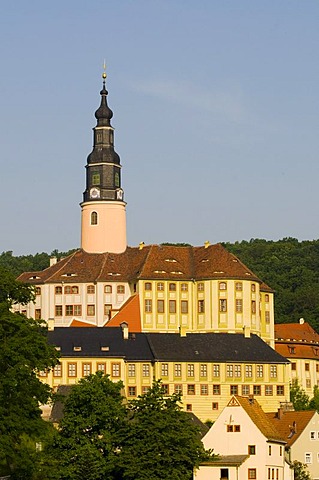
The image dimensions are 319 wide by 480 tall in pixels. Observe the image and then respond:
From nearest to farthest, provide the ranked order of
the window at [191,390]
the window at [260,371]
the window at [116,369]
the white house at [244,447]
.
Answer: the white house at [244,447]
the window at [116,369]
the window at [191,390]
the window at [260,371]

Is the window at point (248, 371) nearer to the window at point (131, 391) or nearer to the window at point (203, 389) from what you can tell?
the window at point (203, 389)

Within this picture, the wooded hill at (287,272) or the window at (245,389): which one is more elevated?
the wooded hill at (287,272)

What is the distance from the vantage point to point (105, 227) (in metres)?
132

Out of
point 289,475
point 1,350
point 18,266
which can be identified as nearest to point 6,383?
point 1,350

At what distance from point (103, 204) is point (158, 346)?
23.4m

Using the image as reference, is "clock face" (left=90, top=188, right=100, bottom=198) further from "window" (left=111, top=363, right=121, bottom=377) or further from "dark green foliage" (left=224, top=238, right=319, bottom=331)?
"dark green foliage" (left=224, top=238, right=319, bottom=331)

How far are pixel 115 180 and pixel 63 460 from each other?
61.0m

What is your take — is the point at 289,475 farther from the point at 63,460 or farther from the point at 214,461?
the point at 63,460

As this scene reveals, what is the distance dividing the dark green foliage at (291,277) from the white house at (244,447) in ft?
249

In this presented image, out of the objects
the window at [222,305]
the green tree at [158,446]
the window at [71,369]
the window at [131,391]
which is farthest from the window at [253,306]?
the green tree at [158,446]

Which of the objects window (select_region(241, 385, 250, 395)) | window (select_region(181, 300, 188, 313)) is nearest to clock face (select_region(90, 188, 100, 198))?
window (select_region(181, 300, 188, 313))

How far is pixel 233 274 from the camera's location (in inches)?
4926

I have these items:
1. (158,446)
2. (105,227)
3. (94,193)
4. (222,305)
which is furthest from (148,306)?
(158,446)

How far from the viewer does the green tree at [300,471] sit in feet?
293
